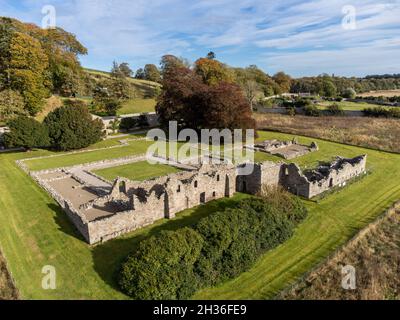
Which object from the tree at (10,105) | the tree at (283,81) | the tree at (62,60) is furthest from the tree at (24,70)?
the tree at (283,81)

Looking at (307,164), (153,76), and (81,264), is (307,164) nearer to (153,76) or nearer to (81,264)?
(81,264)

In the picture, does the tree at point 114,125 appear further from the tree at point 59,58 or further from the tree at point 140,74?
the tree at point 140,74

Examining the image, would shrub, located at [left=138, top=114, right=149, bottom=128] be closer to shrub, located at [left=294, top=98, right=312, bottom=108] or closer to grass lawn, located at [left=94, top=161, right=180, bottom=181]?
grass lawn, located at [left=94, top=161, right=180, bottom=181]

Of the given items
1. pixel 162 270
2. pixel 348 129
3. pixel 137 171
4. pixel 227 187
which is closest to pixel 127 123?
pixel 137 171

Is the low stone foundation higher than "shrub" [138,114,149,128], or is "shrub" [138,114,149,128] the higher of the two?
"shrub" [138,114,149,128]

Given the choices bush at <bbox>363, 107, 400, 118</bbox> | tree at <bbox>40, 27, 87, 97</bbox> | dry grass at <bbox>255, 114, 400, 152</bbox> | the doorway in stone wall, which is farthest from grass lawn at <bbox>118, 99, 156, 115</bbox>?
bush at <bbox>363, 107, 400, 118</bbox>
